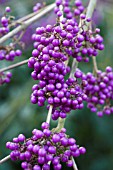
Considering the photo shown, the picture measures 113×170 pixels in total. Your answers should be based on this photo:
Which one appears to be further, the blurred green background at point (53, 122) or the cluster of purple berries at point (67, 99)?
the blurred green background at point (53, 122)

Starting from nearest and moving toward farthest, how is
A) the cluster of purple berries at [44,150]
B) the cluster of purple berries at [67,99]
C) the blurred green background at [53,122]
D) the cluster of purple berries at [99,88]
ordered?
the cluster of purple berries at [44,150] < the cluster of purple berries at [67,99] < the cluster of purple berries at [99,88] < the blurred green background at [53,122]

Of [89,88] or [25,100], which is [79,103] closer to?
[89,88]

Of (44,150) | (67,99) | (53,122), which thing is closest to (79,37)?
(67,99)

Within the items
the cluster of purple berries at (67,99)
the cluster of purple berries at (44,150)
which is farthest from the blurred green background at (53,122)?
the cluster of purple berries at (44,150)

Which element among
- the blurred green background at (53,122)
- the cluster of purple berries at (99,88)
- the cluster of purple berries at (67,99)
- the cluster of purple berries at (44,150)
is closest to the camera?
the cluster of purple berries at (44,150)

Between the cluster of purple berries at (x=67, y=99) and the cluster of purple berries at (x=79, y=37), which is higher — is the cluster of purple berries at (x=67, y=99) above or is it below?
below

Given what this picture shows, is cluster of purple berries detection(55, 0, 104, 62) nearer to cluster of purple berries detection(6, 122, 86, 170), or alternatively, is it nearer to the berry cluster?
the berry cluster

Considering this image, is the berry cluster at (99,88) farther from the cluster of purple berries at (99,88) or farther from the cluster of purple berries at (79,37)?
the cluster of purple berries at (79,37)

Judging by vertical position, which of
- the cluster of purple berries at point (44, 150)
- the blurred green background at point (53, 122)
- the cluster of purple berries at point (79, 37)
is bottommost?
the cluster of purple berries at point (44, 150)
